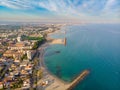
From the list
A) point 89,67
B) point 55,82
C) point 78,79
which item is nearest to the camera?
point 55,82

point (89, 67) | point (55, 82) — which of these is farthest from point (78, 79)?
point (89, 67)

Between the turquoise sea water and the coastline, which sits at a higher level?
the coastline

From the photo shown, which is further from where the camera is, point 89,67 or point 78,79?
point 89,67

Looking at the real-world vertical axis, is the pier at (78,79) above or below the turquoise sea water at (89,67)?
above

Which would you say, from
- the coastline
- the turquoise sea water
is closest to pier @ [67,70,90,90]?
the coastline

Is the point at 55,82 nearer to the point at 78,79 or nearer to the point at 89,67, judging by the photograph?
the point at 78,79

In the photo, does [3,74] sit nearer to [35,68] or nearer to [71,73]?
[35,68]

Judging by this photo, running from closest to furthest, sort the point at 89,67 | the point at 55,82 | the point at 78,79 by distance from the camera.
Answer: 1. the point at 55,82
2. the point at 78,79
3. the point at 89,67

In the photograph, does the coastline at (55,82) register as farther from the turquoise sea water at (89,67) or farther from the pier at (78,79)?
the turquoise sea water at (89,67)

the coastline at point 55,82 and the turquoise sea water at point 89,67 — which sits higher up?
A: the coastline at point 55,82

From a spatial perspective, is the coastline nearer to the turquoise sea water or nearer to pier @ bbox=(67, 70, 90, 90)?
pier @ bbox=(67, 70, 90, 90)

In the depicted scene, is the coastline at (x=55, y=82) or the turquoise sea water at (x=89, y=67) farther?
the turquoise sea water at (x=89, y=67)

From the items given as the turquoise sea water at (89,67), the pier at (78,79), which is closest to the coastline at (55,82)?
the pier at (78,79)
